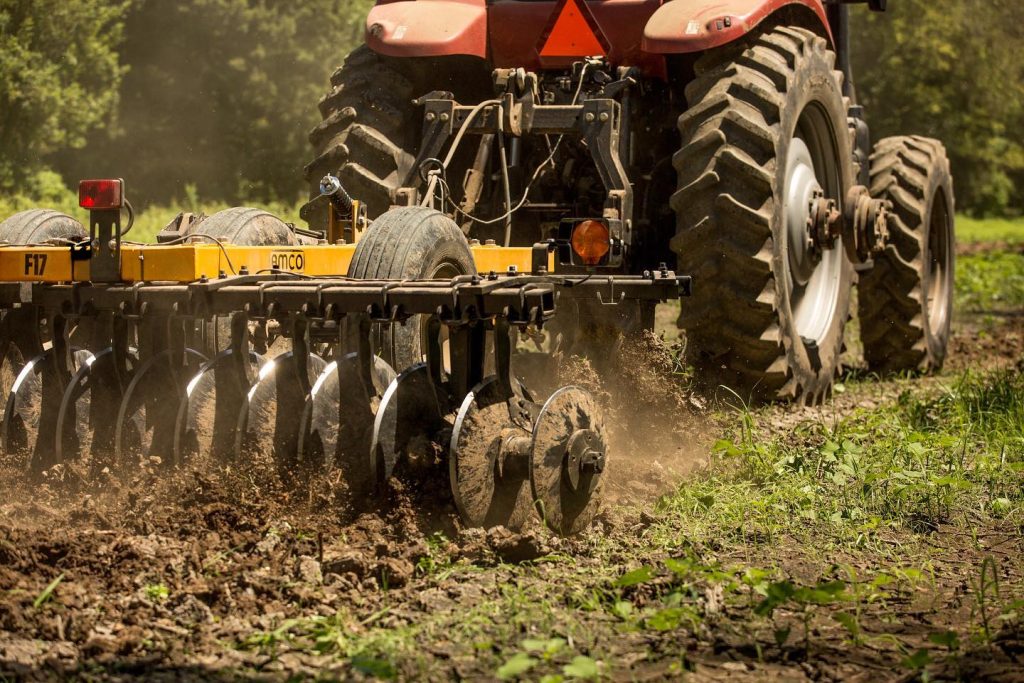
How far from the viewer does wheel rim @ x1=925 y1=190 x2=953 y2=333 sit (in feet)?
29.8

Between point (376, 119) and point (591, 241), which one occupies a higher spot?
point (376, 119)

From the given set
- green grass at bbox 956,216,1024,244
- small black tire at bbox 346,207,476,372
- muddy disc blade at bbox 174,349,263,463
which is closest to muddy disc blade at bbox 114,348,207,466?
muddy disc blade at bbox 174,349,263,463

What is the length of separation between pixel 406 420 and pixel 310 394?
0.34 metres

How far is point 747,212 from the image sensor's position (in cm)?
618

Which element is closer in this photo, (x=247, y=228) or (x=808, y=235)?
(x=247, y=228)

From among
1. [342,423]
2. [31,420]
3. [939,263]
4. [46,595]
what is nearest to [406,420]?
[342,423]

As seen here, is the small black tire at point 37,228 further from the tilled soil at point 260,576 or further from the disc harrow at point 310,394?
the tilled soil at point 260,576

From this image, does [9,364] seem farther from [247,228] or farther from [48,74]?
[48,74]

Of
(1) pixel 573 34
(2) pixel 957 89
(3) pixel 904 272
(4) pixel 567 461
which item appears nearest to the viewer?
(4) pixel 567 461

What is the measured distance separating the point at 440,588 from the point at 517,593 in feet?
0.78

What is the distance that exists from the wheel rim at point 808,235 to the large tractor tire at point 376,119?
1674 mm

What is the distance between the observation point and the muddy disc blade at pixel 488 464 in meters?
4.36

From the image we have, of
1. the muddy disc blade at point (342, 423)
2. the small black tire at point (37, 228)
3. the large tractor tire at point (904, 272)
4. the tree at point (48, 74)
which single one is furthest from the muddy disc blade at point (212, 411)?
the tree at point (48, 74)

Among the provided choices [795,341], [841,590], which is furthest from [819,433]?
[841,590]
